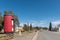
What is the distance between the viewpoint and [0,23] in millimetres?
80812

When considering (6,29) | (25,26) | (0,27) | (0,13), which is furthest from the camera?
(25,26)

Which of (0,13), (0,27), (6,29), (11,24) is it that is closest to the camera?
(11,24)

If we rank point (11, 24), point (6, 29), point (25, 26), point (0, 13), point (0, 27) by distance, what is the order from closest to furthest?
1. point (11, 24)
2. point (6, 29)
3. point (0, 27)
4. point (0, 13)
5. point (25, 26)

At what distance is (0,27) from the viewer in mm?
79438

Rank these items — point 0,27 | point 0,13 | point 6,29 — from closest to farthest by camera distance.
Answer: point 6,29, point 0,27, point 0,13

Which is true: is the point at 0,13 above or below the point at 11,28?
above

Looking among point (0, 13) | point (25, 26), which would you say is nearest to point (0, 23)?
point (0, 13)

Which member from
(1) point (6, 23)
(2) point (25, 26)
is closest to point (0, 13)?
(2) point (25, 26)

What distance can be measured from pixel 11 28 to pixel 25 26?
3753 inches

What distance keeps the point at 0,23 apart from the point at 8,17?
50.0 meters

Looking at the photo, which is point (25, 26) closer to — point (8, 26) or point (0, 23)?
point (0, 23)

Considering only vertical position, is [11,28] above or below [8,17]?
below

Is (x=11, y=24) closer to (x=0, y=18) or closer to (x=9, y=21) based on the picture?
(x=9, y=21)

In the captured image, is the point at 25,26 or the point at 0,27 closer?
the point at 0,27
